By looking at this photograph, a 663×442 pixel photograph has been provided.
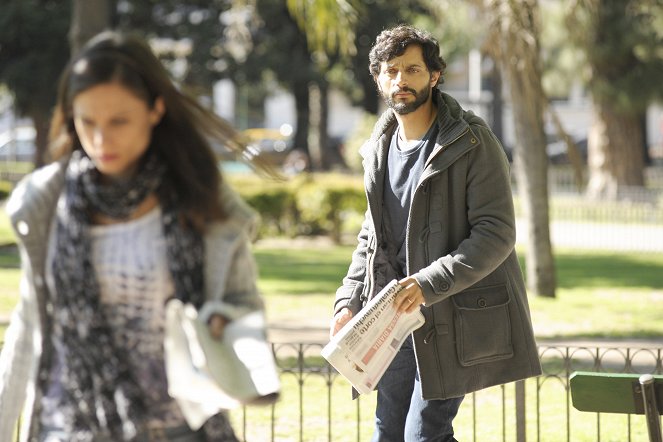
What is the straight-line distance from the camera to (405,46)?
413 cm

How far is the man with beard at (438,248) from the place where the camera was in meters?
4.00

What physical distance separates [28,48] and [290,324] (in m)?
21.9

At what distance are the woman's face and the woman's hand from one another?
1.26 ft

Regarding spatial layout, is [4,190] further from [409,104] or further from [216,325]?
[216,325]

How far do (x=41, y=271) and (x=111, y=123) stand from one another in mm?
370

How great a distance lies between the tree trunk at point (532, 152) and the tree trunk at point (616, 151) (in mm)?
17443

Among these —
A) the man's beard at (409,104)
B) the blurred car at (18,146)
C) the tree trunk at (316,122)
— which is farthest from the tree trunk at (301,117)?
the man's beard at (409,104)

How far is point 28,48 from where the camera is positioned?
31281mm

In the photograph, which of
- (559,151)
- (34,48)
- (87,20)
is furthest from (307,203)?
(559,151)

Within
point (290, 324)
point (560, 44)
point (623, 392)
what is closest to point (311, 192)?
point (290, 324)

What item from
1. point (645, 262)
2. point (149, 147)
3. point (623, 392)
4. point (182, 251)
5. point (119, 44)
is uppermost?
point (119, 44)

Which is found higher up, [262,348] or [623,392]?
[262,348]

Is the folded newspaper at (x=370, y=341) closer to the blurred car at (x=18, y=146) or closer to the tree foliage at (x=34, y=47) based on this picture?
the tree foliage at (x=34, y=47)

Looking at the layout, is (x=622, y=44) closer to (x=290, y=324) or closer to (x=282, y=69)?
(x=282, y=69)
